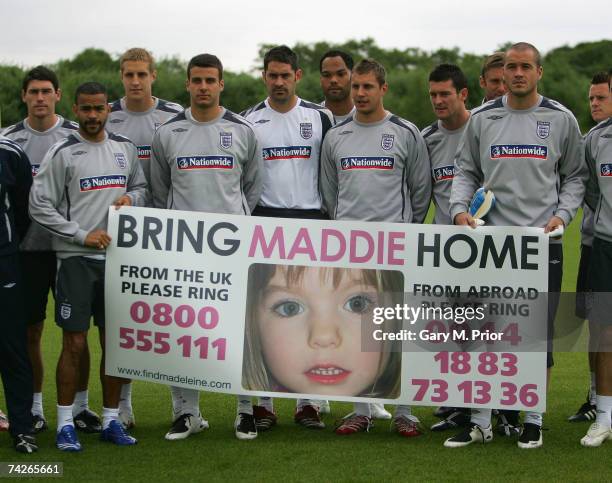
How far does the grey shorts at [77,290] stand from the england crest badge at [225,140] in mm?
1079

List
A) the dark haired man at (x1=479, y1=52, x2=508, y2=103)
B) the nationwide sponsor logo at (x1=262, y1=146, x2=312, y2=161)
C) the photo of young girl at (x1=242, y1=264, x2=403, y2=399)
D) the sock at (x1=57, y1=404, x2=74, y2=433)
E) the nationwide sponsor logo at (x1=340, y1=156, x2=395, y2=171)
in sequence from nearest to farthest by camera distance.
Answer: the sock at (x1=57, y1=404, x2=74, y2=433)
the photo of young girl at (x1=242, y1=264, x2=403, y2=399)
the nationwide sponsor logo at (x1=340, y1=156, x2=395, y2=171)
the nationwide sponsor logo at (x1=262, y1=146, x2=312, y2=161)
the dark haired man at (x1=479, y1=52, x2=508, y2=103)

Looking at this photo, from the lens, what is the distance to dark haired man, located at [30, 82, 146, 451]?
6.44m

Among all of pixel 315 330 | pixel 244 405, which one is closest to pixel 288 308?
pixel 315 330

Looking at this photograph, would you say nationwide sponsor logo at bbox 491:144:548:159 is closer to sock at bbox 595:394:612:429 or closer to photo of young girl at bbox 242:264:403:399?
photo of young girl at bbox 242:264:403:399

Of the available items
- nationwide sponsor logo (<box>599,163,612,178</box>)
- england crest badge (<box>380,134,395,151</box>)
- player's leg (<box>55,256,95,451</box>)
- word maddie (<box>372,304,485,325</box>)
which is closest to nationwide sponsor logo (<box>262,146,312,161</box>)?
england crest badge (<box>380,134,395,151</box>)

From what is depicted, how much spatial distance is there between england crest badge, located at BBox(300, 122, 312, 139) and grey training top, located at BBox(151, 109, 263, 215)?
42cm

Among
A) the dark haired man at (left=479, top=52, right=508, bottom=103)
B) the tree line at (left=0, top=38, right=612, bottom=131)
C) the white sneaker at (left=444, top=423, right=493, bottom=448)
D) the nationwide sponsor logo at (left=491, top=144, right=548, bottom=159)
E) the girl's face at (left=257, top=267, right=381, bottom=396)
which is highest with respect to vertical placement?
the tree line at (left=0, top=38, right=612, bottom=131)

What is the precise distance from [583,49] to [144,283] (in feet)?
213

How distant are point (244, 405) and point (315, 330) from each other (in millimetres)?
709

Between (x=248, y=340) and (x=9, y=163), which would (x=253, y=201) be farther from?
(x=9, y=163)

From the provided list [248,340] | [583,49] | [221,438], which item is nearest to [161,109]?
[248,340]

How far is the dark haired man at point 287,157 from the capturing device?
23.7 ft

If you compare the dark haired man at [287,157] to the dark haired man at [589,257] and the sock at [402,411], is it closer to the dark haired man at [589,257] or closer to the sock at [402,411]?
the sock at [402,411]

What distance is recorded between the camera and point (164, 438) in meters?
6.75
